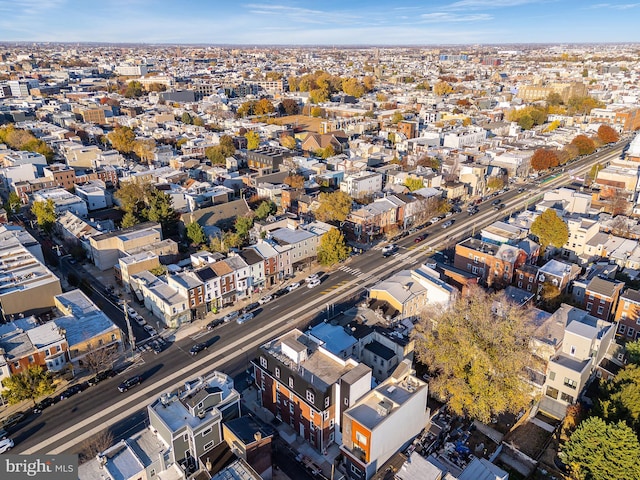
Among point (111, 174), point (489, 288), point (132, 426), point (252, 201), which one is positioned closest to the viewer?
point (132, 426)

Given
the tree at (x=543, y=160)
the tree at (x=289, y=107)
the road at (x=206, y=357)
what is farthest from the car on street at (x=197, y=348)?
the tree at (x=289, y=107)

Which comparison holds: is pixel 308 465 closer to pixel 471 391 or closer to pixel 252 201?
pixel 471 391

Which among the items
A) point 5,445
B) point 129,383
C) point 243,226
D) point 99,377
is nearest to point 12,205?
point 243,226

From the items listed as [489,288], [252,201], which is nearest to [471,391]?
[489,288]

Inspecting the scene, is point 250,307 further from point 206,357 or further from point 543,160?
point 543,160

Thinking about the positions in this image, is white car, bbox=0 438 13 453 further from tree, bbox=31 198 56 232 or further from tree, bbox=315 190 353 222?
tree, bbox=315 190 353 222

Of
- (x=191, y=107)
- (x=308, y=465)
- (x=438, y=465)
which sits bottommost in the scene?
(x=308, y=465)

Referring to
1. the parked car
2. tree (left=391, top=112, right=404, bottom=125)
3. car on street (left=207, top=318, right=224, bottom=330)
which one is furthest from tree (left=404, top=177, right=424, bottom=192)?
tree (left=391, top=112, right=404, bottom=125)

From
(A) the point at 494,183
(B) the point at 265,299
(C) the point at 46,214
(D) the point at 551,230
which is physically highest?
(D) the point at 551,230
